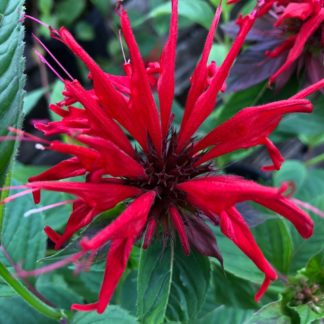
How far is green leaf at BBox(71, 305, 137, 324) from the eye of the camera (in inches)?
21.1

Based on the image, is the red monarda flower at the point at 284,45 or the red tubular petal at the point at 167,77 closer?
the red tubular petal at the point at 167,77

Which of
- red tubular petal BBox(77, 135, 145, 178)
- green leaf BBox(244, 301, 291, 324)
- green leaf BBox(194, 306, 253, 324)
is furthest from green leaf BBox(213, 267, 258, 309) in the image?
red tubular petal BBox(77, 135, 145, 178)

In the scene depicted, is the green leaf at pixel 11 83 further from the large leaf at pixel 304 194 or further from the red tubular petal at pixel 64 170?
the large leaf at pixel 304 194

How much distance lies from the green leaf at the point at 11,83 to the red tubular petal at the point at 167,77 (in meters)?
0.15

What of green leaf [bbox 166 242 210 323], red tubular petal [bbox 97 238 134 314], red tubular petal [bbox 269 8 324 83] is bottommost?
green leaf [bbox 166 242 210 323]

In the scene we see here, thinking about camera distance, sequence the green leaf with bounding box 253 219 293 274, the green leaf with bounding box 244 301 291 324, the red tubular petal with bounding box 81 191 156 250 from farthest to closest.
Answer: the green leaf with bounding box 253 219 293 274 < the green leaf with bounding box 244 301 291 324 < the red tubular petal with bounding box 81 191 156 250

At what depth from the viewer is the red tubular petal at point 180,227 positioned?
0.48 metres

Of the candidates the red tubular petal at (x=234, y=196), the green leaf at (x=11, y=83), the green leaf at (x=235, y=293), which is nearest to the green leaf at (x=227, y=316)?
the green leaf at (x=235, y=293)

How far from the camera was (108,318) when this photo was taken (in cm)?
54

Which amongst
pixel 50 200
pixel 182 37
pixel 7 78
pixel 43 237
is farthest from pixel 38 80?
pixel 7 78

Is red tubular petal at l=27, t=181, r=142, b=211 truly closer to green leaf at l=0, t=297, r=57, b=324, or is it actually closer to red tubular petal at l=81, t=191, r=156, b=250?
red tubular petal at l=81, t=191, r=156, b=250

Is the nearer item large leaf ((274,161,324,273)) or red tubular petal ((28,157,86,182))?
red tubular petal ((28,157,86,182))

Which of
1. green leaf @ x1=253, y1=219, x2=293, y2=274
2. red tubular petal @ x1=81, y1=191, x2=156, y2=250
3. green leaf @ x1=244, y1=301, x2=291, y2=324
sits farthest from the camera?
green leaf @ x1=253, y1=219, x2=293, y2=274

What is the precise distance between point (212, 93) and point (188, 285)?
182mm
